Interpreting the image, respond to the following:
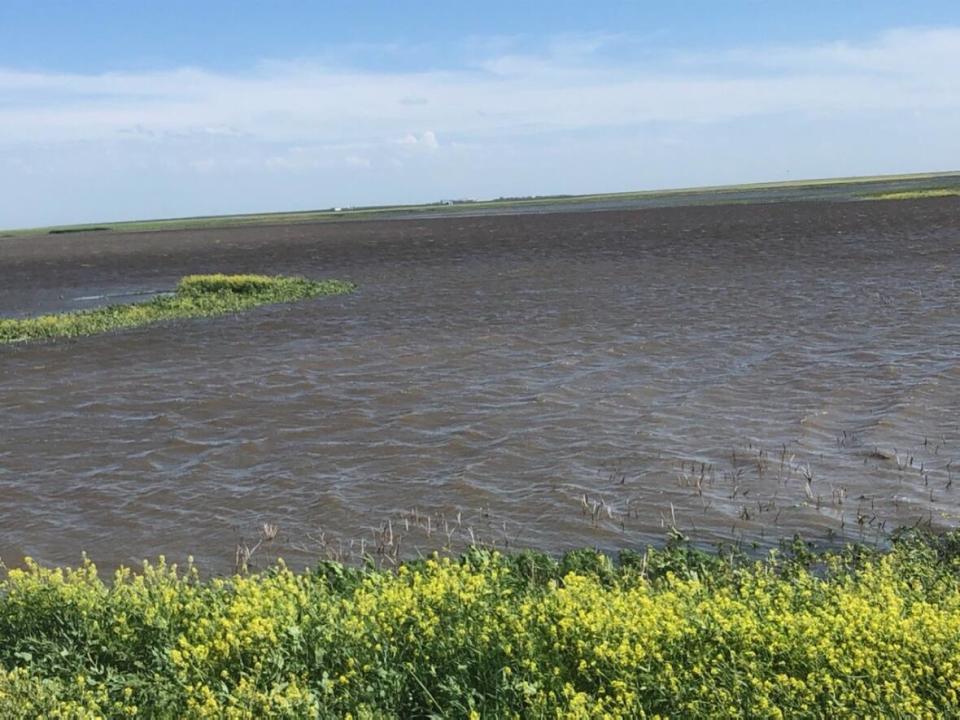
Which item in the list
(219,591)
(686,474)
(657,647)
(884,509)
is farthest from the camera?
(686,474)

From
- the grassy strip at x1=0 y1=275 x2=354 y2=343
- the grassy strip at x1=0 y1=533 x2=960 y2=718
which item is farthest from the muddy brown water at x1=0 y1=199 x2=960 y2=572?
the grassy strip at x1=0 y1=533 x2=960 y2=718

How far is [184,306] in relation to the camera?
38812mm

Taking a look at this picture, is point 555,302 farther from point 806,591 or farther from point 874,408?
point 806,591

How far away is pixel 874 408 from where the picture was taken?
18172 millimetres

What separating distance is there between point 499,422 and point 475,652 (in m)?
11.9

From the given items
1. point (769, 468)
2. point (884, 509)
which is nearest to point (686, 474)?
point (769, 468)

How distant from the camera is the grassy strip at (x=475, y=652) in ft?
21.0

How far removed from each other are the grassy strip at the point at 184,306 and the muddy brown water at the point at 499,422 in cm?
203

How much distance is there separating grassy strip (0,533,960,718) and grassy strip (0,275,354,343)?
28.2m

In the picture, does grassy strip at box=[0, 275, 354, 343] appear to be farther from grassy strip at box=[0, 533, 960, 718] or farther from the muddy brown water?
grassy strip at box=[0, 533, 960, 718]

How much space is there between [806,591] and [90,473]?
44.1 feet

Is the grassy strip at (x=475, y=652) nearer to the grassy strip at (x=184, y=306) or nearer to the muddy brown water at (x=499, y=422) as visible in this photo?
the muddy brown water at (x=499, y=422)

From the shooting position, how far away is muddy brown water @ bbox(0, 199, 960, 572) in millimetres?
13656

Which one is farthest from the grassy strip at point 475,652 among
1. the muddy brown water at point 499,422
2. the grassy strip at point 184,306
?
the grassy strip at point 184,306
